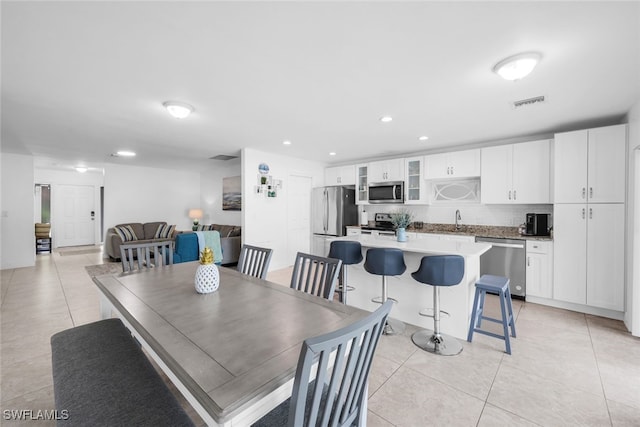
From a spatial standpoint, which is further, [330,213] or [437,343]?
[330,213]

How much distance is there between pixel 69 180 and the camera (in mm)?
8406

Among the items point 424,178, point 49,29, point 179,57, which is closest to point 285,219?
point 424,178

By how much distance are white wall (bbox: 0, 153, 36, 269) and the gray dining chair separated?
748 cm

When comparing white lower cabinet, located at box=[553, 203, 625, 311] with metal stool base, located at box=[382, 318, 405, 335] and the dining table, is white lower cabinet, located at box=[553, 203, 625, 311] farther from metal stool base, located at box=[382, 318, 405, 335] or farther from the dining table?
the dining table

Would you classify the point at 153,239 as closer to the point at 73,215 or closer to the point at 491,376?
the point at 73,215

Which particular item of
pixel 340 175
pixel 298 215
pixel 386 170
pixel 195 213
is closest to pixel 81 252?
pixel 195 213

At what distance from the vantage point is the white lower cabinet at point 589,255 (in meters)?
3.11

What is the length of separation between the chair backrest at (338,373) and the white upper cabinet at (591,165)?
12.6 ft

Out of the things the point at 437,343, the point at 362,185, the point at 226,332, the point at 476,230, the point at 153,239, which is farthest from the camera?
the point at 153,239

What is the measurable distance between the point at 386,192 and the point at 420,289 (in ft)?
9.18

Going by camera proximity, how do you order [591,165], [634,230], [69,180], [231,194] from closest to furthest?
[634,230], [591,165], [231,194], [69,180]

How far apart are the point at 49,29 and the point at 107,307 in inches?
77.7

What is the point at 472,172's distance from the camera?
445 cm

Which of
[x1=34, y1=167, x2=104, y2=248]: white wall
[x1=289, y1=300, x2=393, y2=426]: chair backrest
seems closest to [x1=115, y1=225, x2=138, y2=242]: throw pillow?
[x1=34, y1=167, x2=104, y2=248]: white wall
